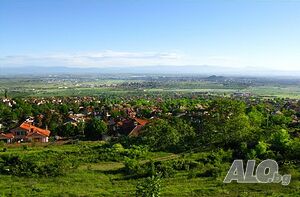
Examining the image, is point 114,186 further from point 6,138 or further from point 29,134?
point 6,138

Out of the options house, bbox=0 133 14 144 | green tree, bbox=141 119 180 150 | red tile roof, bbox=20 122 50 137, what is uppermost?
green tree, bbox=141 119 180 150

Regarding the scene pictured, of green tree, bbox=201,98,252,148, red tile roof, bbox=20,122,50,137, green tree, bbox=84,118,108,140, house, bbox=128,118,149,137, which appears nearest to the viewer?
green tree, bbox=201,98,252,148

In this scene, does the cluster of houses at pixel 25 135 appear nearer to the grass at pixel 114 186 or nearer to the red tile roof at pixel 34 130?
the red tile roof at pixel 34 130

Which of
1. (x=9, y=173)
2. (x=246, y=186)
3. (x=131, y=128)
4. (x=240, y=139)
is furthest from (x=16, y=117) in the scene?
(x=246, y=186)

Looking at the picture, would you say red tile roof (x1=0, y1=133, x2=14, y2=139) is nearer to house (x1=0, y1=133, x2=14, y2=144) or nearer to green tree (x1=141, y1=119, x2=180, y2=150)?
house (x1=0, y1=133, x2=14, y2=144)

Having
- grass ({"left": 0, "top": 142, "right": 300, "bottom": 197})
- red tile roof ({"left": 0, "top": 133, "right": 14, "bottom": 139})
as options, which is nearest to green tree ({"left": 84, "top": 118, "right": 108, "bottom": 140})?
red tile roof ({"left": 0, "top": 133, "right": 14, "bottom": 139})

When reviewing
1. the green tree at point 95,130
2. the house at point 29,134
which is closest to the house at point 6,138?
the house at point 29,134

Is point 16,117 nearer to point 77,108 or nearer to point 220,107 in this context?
point 77,108

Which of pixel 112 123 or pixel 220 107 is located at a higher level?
pixel 220 107
